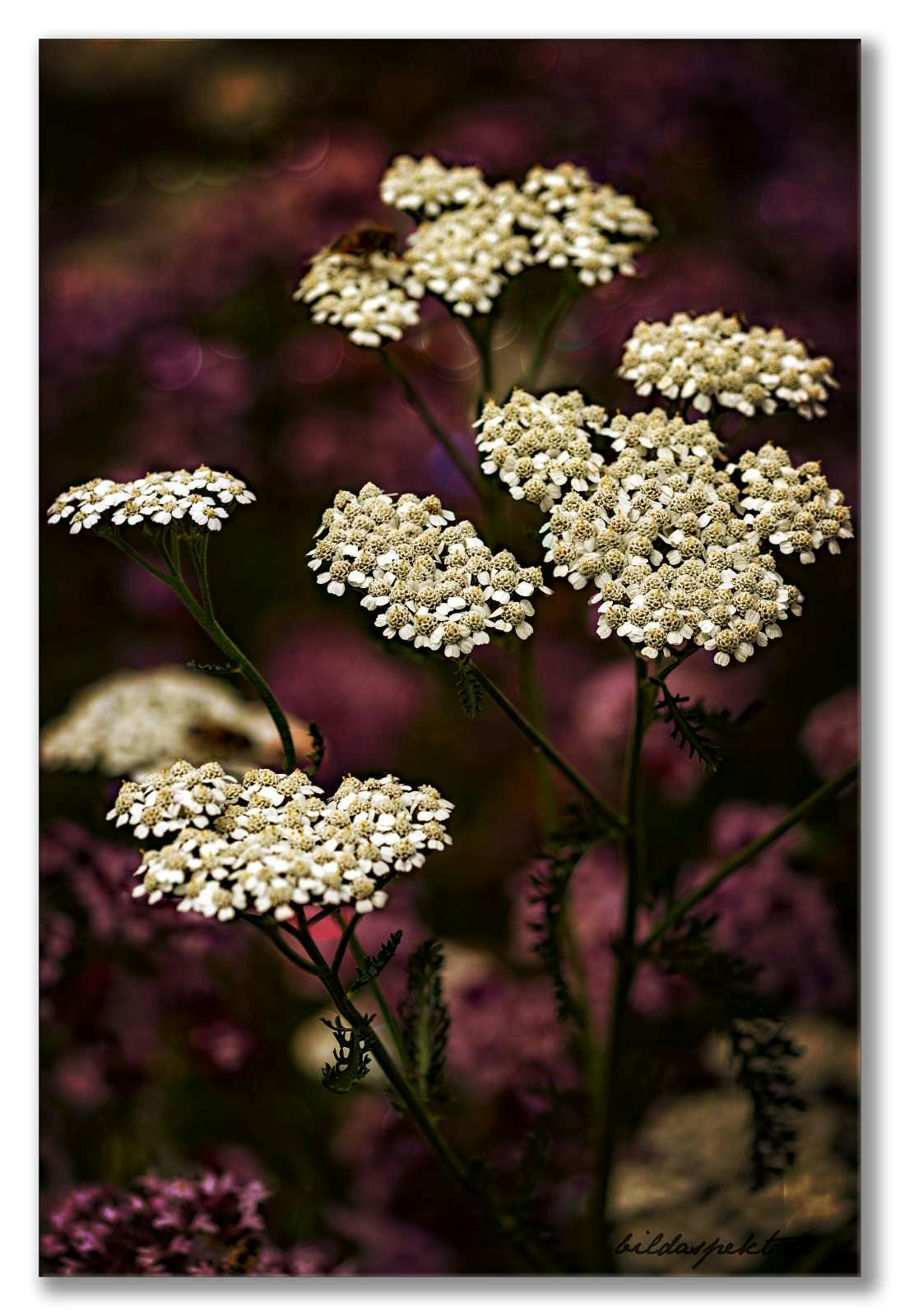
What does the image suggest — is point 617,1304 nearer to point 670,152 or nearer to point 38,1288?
point 38,1288

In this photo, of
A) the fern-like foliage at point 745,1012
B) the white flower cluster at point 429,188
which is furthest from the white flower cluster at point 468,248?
the fern-like foliage at point 745,1012

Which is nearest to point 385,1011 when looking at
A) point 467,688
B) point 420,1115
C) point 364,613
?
point 420,1115

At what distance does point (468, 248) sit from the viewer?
1.25m

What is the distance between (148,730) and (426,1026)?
0.48m

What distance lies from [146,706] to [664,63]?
1228 mm

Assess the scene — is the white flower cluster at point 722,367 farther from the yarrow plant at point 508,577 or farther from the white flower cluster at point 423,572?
Result: the white flower cluster at point 423,572

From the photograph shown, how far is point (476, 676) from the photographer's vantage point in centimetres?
97

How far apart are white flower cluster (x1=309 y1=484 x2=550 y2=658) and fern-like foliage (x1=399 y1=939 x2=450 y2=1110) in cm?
33

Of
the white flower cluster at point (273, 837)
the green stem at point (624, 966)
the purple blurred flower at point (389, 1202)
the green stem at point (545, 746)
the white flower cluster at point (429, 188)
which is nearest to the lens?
the white flower cluster at point (273, 837)

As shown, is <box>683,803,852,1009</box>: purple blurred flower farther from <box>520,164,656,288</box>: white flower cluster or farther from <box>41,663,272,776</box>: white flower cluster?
<box>520,164,656,288</box>: white flower cluster

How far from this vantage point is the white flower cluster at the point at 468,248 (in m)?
1.23

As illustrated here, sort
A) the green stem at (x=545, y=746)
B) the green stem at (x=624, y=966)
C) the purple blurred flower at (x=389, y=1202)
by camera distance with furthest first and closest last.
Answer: the purple blurred flower at (x=389, y=1202) < the green stem at (x=624, y=966) < the green stem at (x=545, y=746)

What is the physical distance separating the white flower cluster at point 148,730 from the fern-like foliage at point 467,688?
0.56 meters

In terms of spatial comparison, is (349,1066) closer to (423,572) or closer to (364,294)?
(423,572)
